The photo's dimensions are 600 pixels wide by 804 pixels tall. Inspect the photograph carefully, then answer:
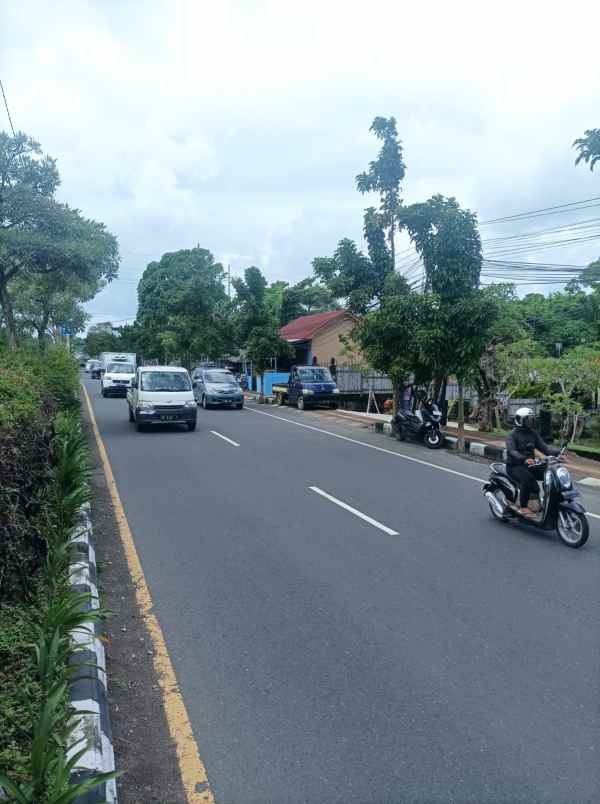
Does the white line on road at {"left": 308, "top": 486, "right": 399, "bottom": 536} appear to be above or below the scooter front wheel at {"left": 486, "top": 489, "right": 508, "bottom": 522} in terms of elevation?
below

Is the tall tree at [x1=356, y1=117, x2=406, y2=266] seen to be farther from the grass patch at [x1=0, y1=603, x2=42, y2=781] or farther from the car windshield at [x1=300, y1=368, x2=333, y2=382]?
the grass patch at [x1=0, y1=603, x2=42, y2=781]

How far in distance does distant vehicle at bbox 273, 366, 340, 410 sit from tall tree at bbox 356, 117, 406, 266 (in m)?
9.32

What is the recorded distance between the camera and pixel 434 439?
1627cm

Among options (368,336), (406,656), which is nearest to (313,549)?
(406,656)

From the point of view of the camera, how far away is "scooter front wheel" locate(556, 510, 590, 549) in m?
7.28

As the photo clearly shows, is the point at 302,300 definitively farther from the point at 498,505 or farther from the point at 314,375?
the point at 498,505

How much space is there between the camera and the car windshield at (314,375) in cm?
2847

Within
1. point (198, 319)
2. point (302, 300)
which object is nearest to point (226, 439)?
point (198, 319)

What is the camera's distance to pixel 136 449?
48.9 ft

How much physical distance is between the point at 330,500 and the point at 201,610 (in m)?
4.42

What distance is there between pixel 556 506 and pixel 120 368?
101 feet

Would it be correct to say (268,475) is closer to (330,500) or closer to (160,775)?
(330,500)

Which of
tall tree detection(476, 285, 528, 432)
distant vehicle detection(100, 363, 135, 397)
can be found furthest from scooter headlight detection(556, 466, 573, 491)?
distant vehicle detection(100, 363, 135, 397)

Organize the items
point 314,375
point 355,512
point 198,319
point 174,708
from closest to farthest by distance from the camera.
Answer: point 174,708 → point 355,512 → point 314,375 → point 198,319
